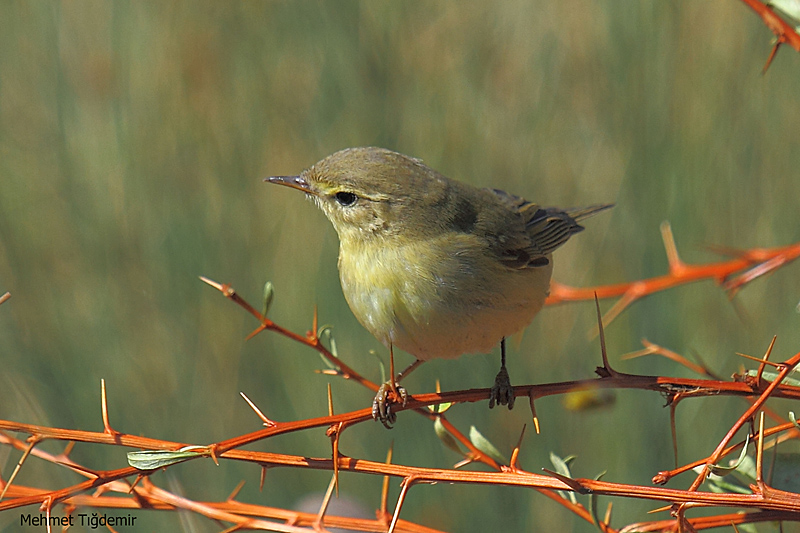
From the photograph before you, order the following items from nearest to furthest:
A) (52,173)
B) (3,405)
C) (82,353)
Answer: (3,405) → (82,353) → (52,173)

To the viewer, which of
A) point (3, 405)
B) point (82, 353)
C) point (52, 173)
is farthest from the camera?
point (52, 173)

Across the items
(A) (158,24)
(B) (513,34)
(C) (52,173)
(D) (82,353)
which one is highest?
(B) (513,34)

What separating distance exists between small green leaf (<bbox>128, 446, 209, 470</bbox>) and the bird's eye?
1.31 meters

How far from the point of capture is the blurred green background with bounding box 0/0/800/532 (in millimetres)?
3424

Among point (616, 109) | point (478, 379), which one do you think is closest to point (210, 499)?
point (478, 379)

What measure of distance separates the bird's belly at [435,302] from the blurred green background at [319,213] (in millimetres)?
999

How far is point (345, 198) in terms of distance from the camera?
2.61m

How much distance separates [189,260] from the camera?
145 inches

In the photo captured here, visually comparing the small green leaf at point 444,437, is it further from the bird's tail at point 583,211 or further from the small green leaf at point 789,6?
the bird's tail at point 583,211

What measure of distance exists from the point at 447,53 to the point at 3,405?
2.48 metres

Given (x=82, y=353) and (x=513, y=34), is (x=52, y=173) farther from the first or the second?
(x=513, y=34)

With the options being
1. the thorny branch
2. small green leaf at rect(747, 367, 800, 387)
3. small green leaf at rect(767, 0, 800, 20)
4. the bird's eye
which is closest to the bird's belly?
the bird's eye

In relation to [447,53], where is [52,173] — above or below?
below

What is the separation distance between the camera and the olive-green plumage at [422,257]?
234 centimetres
